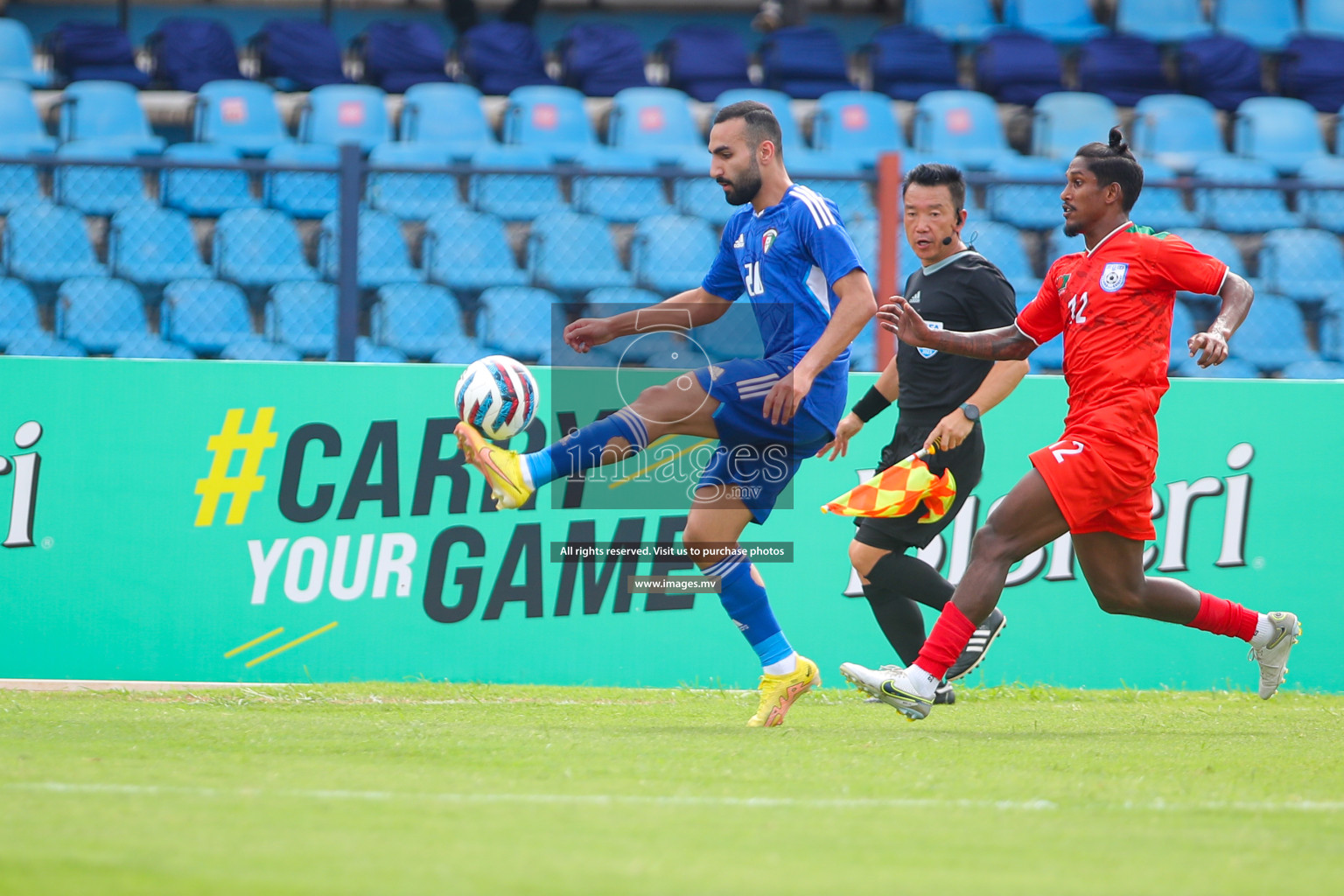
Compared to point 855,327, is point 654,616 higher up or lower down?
lower down

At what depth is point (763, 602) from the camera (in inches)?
214

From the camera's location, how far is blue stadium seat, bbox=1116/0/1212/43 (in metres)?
14.3

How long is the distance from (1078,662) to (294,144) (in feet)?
25.7

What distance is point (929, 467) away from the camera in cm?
561

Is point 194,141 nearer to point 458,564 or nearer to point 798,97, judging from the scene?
point 798,97

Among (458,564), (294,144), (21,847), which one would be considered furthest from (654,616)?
(294,144)


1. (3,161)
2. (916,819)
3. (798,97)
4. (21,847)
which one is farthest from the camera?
(798,97)

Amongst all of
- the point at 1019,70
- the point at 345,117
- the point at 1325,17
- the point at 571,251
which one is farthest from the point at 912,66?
the point at 345,117

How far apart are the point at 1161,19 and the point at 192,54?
386 inches

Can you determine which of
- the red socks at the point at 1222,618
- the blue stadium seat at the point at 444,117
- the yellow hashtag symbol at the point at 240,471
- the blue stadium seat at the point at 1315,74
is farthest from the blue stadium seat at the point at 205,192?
the blue stadium seat at the point at 1315,74

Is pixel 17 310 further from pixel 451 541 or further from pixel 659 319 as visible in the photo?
pixel 659 319

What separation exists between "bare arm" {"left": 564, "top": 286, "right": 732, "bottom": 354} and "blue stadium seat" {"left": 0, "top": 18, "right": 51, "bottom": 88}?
9.11 meters

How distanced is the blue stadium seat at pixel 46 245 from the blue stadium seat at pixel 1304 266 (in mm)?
8486

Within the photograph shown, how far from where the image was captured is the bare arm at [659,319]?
5676 millimetres
